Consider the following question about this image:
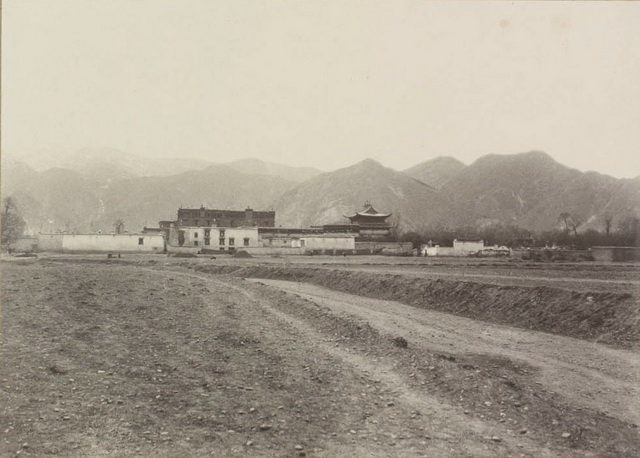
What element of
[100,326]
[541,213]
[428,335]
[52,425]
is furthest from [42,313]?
[541,213]

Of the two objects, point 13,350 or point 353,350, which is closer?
point 13,350

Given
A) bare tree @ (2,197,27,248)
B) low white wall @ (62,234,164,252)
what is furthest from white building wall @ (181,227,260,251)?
bare tree @ (2,197,27,248)

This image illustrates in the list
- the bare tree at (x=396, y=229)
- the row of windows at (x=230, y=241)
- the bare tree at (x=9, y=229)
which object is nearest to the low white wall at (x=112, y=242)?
the row of windows at (x=230, y=241)

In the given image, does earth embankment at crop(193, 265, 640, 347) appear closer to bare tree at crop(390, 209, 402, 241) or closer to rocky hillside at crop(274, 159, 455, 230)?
bare tree at crop(390, 209, 402, 241)

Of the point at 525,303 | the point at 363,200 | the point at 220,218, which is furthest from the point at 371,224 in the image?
the point at 363,200

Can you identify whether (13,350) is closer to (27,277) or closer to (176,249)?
(27,277)

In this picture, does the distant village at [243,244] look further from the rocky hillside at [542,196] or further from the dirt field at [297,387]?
the rocky hillside at [542,196]

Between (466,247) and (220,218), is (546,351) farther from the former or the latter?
(220,218)
